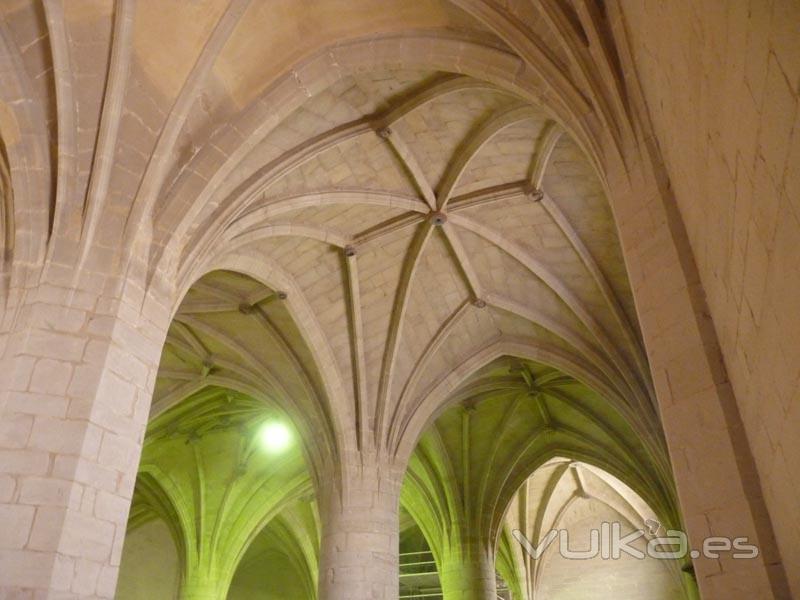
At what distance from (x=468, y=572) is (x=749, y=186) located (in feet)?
50.6

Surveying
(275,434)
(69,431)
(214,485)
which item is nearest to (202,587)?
(214,485)

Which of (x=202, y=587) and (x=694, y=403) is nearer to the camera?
(x=694, y=403)

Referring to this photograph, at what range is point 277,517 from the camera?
21.5 m

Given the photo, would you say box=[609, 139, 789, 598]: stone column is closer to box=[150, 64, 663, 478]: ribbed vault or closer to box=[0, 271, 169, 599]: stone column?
box=[150, 64, 663, 478]: ribbed vault

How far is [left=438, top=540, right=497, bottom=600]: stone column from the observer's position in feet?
51.5

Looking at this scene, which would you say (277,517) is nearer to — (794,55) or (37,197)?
(37,197)

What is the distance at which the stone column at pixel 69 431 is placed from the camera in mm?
5199

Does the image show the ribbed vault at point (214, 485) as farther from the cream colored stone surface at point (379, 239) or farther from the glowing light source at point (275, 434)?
the cream colored stone surface at point (379, 239)

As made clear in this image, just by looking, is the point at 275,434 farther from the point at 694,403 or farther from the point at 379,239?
the point at 694,403

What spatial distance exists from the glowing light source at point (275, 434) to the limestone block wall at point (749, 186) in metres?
13.7

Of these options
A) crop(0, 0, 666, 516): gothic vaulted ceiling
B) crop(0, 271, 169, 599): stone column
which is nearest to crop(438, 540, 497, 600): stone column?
crop(0, 0, 666, 516): gothic vaulted ceiling

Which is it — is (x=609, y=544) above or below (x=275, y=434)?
below

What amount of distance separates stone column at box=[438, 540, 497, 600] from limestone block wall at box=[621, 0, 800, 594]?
13.3 meters

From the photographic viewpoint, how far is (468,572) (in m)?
16.3
